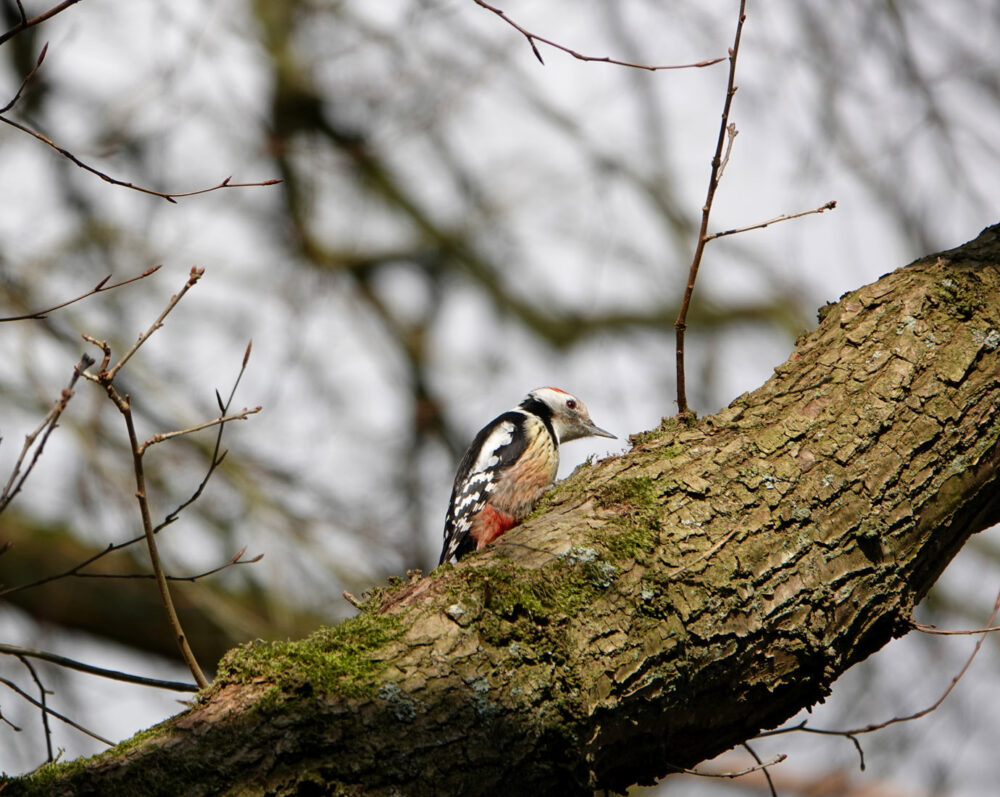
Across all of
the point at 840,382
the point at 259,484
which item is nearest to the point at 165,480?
the point at 259,484

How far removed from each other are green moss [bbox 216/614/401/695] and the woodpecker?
244 centimetres

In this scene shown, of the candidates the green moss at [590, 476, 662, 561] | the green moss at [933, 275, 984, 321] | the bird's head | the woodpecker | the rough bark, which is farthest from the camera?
the bird's head

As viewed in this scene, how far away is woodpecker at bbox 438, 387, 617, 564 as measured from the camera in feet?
15.8

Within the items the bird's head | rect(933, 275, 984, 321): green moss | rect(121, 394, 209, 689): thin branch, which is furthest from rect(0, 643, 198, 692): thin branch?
the bird's head

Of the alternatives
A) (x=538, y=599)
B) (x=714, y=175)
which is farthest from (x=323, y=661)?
(x=714, y=175)

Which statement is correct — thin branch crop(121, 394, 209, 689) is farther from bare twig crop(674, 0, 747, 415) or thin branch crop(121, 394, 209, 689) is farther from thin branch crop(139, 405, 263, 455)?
bare twig crop(674, 0, 747, 415)

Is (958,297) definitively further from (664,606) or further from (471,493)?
(471,493)

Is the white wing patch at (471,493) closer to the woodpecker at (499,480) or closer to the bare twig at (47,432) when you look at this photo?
the woodpecker at (499,480)

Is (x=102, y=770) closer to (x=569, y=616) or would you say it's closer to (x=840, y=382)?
(x=569, y=616)

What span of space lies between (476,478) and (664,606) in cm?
264

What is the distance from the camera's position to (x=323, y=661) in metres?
2.20

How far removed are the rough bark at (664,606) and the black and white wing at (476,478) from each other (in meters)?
1.94

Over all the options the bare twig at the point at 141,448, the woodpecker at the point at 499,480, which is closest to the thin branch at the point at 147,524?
the bare twig at the point at 141,448

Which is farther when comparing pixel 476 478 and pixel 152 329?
pixel 476 478
